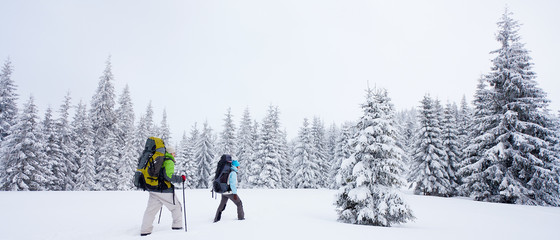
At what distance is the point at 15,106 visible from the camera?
29688 millimetres

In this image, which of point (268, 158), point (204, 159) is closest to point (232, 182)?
point (268, 158)

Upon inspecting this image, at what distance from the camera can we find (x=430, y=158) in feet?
88.8

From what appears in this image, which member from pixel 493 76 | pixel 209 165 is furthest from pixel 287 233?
pixel 209 165

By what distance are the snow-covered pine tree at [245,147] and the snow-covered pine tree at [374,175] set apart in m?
32.3

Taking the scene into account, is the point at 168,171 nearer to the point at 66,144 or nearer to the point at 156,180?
the point at 156,180

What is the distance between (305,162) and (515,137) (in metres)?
27.4

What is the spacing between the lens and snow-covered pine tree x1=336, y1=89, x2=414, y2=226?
9.84 m

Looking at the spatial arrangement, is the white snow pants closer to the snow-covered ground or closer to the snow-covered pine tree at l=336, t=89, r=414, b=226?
the snow-covered ground

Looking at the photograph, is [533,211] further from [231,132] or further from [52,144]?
[52,144]

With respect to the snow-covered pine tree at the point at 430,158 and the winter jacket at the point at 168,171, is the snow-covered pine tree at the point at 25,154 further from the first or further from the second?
the snow-covered pine tree at the point at 430,158

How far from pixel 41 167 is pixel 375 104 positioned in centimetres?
3113

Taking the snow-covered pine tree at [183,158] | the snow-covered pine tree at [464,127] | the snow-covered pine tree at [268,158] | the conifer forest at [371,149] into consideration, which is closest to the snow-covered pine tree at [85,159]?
the conifer forest at [371,149]

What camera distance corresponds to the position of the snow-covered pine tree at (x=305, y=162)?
42.6 meters

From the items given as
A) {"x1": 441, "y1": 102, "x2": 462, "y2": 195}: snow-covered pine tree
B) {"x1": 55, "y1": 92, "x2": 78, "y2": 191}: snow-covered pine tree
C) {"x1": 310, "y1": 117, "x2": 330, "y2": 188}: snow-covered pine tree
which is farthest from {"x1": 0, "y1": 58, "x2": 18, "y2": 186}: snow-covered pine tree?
{"x1": 441, "y1": 102, "x2": 462, "y2": 195}: snow-covered pine tree
